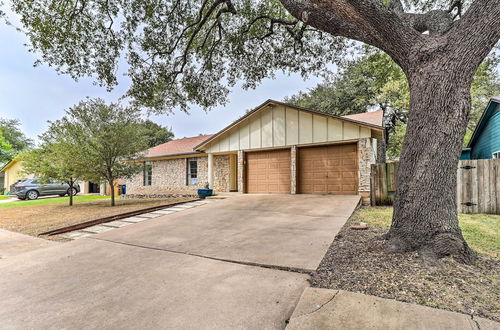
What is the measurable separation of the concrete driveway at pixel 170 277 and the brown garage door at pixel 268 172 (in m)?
5.30

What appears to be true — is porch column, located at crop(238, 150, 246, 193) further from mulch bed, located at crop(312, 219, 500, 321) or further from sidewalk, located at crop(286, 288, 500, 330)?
sidewalk, located at crop(286, 288, 500, 330)

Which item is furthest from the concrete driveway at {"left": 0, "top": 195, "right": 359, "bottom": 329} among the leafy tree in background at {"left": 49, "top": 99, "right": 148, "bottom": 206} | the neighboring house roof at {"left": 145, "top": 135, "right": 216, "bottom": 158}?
the neighboring house roof at {"left": 145, "top": 135, "right": 216, "bottom": 158}

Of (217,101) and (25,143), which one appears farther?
(25,143)

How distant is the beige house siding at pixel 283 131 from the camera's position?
9.60m

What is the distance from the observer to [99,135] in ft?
32.2

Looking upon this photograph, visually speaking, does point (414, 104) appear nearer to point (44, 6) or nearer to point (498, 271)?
point (498, 271)

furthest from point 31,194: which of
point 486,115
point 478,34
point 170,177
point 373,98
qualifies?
point 373,98

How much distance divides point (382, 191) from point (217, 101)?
7749mm

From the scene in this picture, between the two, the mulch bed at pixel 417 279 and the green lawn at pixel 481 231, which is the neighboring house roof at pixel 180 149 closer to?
the green lawn at pixel 481 231

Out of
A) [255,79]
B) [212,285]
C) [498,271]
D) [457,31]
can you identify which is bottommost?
[212,285]

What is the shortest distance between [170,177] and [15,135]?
128 feet

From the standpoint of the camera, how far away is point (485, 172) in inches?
258

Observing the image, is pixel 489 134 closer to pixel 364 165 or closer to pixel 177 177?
pixel 364 165

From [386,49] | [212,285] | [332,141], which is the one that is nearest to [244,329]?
[212,285]
